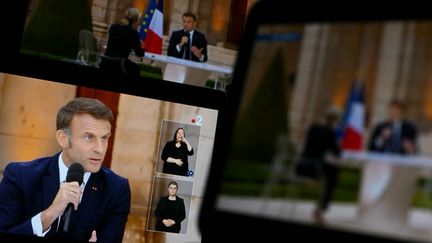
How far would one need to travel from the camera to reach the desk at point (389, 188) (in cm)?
116

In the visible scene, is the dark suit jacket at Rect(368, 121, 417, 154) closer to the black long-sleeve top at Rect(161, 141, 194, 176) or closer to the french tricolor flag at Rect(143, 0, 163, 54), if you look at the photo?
the french tricolor flag at Rect(143, 0, 163, 54)

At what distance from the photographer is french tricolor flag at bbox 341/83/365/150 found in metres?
1.24

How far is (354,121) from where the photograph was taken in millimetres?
1265

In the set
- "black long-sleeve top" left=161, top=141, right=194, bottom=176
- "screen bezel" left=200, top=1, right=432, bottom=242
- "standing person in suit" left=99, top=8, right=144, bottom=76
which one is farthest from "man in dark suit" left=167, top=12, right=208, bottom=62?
"screen bezel" left=200, top=1, right=432, bottom=242

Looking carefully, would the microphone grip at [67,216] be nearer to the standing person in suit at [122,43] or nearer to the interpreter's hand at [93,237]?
the interpreter's hand at [93,237]

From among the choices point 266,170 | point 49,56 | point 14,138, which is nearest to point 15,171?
point 14,138

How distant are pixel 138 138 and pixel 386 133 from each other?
8.78 ft

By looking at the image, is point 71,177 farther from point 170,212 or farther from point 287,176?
point 287,176

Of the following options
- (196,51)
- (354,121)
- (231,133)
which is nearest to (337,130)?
(354,121)

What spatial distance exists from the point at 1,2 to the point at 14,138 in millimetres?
611

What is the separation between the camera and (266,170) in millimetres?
1270

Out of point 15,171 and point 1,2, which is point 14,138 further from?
point 1,2

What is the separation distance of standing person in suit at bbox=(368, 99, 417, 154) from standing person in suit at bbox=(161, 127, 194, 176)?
2.58 m

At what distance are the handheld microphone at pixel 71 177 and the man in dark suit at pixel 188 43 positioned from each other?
66 cm
